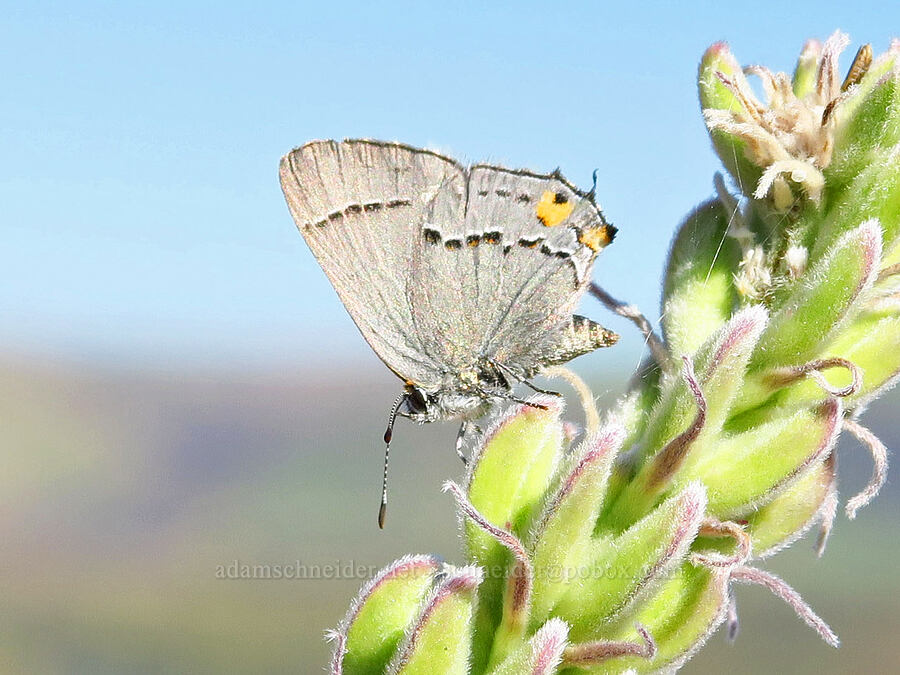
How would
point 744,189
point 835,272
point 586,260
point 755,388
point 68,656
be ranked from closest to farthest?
point 835,272
point 755,388
point 744,189
point 586,260
point 68,656

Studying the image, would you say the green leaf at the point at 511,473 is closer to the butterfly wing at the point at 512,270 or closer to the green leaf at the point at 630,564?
A: the green leaf at the point at 630,564

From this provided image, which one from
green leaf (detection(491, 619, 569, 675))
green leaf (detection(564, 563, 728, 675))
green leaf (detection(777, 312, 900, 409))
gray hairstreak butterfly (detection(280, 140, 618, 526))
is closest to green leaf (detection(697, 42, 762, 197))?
green leaf (detection(777, 312, 900, 409))

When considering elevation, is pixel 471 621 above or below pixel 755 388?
below


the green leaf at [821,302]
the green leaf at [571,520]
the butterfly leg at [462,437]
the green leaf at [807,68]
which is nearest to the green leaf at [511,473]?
the green leaf at [571,520]

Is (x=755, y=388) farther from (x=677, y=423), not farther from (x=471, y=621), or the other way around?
(x=471, y=621)

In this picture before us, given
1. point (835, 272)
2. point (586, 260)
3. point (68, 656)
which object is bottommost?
point (68, 656)

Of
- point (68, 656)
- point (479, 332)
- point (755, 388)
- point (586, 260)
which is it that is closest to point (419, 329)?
point (479, 332)

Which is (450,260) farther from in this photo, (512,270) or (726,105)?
(726,105)

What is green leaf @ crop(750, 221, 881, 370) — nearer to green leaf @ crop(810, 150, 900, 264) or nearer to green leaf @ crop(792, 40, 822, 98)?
green leaf @ crop(810, 150, 900, 264)

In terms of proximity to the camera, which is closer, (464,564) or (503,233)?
(464,564)
